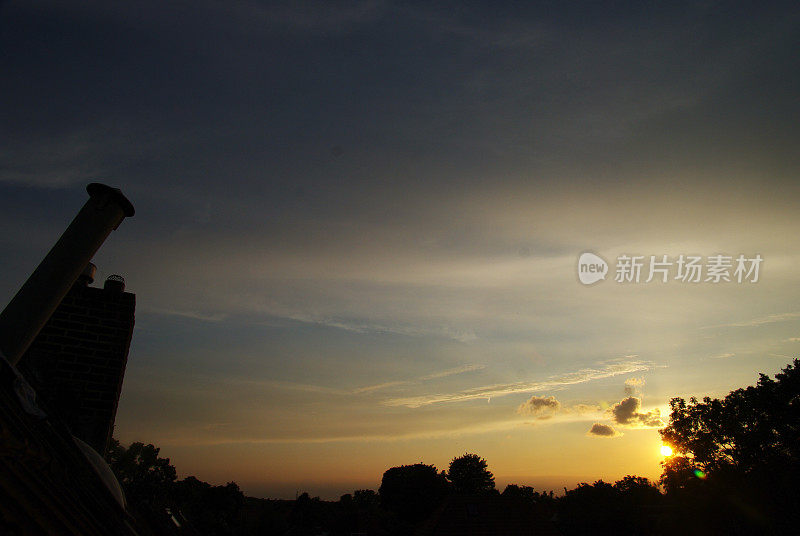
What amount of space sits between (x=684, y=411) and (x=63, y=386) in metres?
67.7

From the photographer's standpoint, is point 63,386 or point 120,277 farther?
point 120,277

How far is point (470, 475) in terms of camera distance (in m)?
90.4

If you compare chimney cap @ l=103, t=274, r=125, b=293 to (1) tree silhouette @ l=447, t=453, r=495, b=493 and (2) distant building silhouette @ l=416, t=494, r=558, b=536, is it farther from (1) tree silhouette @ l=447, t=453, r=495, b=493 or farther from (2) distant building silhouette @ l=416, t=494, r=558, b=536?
(1) tree silhouette @ l=447, t=453, r=495, b=493

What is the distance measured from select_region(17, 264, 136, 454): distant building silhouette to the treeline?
26.4 meters

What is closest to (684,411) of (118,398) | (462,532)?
(462,532)

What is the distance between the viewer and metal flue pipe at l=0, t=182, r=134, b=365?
3.71m

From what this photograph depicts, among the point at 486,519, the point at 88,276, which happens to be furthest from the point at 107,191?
the point at 486,519

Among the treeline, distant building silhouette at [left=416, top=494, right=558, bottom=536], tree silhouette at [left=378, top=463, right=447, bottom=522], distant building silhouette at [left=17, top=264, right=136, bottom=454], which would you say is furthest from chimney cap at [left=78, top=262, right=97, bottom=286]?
tree silhouette at [left=378, top=463, right=447, bottom=522]

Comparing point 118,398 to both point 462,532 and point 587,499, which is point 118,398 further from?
point 587,499

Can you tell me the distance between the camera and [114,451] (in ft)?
165

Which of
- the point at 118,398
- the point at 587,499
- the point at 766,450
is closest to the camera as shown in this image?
the point at 118,398

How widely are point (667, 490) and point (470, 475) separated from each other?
1658 inches

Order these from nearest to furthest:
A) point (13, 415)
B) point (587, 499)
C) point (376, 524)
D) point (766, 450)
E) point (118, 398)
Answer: point (13, 415) → point (118, 398) → point (766, 450) → point (376, 524) → point (587, 499)

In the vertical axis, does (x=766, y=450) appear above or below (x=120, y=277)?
above
